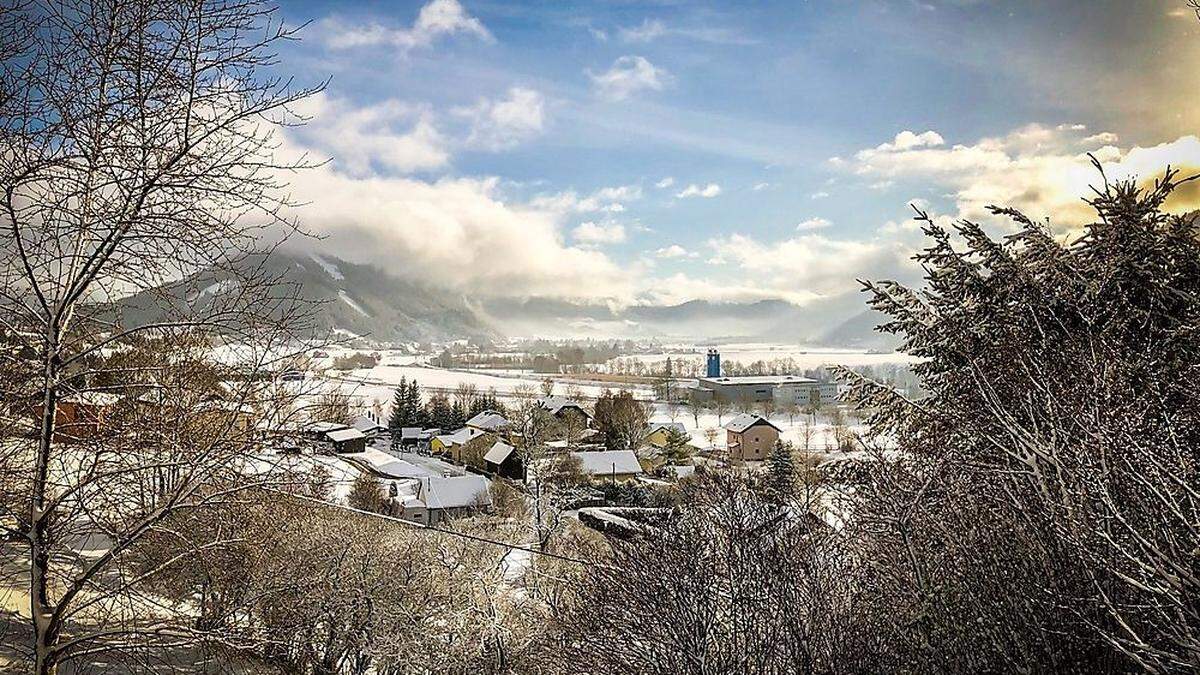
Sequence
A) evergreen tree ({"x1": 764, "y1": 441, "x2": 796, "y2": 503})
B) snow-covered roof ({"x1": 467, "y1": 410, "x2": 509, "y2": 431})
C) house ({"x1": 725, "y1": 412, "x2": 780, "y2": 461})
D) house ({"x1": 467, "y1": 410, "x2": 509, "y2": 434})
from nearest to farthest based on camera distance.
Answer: evergreen tree ({"x1": 764, "y1": 441, "x2": 796, "y2": 503}) → house ({"x1": 467, "y1": 410, "x2": 509, "y2": 434}) → snow-covered roof ({"x1": 467, "y1": 410, "x2": 509, "y2": 431}) → house ({"x1": 725, "y1": 412, "x2": 780, "y2": 461})

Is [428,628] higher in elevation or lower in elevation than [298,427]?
lower

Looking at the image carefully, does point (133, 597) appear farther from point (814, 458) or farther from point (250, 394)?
point (814, 458)

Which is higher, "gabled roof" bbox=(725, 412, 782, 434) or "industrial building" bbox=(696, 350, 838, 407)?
"industrial building" bbox=(696, 350, 838, 407)

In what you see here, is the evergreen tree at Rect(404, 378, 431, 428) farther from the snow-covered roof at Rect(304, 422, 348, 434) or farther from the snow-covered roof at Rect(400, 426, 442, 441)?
the snow-covered roof at Rect(304, 422, 348, 434)

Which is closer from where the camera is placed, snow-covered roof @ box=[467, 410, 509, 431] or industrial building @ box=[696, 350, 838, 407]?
snow-covered roof @ box=[467, 410, 509, 431]

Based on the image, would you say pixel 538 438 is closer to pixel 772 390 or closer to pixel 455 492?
pixel 455 492

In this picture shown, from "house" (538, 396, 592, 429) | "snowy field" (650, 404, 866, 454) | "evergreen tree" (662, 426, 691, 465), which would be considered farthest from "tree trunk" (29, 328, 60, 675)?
"house" (538, 396, 592, 429)

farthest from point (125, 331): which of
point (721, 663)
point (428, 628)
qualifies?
point (428, 628)

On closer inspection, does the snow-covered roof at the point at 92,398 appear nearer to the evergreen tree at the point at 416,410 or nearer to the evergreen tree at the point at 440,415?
the evergreen tree at the point at 440,415
